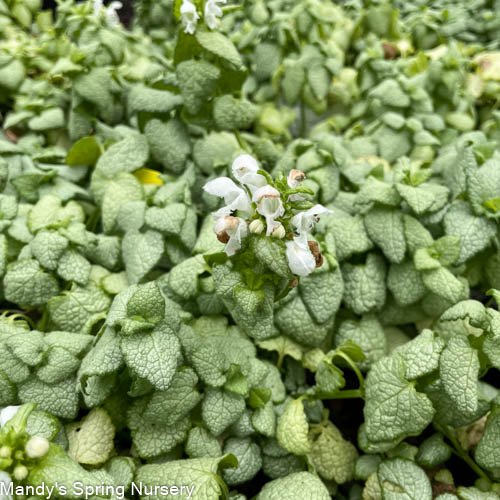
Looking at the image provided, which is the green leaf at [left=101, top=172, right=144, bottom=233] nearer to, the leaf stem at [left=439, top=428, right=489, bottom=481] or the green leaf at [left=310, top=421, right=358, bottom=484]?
the green leaf at [left=310, top=421, right=358, bottom=484]

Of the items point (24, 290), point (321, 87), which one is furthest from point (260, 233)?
point (321, 87)

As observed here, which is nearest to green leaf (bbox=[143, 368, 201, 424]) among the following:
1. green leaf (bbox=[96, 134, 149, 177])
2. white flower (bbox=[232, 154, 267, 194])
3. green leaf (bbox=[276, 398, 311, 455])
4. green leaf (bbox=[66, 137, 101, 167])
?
green leaf (bbox=[276, 398, 311, 455])

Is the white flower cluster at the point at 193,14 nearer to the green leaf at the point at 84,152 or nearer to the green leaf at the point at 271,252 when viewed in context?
the green leaf at the point at 84,152

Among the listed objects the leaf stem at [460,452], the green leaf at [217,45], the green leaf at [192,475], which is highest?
the green leaf at [217,45]

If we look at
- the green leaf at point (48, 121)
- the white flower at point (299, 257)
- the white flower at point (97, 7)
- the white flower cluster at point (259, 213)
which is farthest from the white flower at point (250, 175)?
the white flower at point (97, 7)

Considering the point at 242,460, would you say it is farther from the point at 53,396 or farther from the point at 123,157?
the point at 123,157

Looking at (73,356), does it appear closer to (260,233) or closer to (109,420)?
(109,420)

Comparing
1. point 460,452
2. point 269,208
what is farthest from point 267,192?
point 460,452
